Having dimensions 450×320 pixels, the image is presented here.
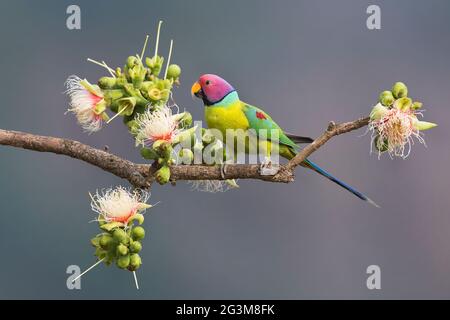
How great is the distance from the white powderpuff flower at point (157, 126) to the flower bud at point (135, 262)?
0.26m

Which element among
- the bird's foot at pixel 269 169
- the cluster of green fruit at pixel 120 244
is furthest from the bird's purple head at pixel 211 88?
the cluster of green fruit at pixel 120 244

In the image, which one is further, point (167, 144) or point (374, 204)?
point (374, 204)

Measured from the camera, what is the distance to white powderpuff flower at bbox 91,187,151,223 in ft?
5.39

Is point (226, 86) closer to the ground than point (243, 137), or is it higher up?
higher up

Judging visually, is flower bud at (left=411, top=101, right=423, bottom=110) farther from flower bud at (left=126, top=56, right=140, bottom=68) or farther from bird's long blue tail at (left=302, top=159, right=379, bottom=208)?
flower bud at (left=126, top=56, right=140, bottom=68)

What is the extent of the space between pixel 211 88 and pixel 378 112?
542 mm

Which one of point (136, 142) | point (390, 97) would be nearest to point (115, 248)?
point (136, 142)

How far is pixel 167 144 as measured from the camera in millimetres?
1628

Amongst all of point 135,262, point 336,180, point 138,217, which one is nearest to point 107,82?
point 138,217

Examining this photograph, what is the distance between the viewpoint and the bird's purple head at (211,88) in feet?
6.40

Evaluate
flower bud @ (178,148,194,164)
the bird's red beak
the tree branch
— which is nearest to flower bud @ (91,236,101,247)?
the tree branch

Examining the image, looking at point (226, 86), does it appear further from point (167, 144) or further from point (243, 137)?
point (167, 144)

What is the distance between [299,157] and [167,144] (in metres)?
0.31

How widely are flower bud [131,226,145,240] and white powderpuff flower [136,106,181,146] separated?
0.20 meters
